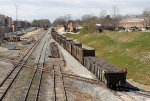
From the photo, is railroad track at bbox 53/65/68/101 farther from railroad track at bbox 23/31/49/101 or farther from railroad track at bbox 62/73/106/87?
railroad track at bbox 23/31/49/101

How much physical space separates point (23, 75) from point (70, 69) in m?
6.43

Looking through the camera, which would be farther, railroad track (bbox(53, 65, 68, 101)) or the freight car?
the freight car

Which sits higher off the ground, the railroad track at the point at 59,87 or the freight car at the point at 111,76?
the freight car at the point at 111,76

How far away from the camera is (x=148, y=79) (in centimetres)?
3394

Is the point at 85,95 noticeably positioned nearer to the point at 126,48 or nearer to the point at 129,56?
the point at 129,56

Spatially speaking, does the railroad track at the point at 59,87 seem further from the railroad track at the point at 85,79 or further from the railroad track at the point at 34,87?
the railroad track at the point at 34,87

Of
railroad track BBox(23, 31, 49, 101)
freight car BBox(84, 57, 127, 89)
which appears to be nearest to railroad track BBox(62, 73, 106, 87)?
freight car BBox(84, 57, 127, 89)

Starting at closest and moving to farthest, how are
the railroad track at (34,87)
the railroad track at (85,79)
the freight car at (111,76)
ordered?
the railroad track at (34,87) → the freight car at (111,76) → the railroad track at (85,79)

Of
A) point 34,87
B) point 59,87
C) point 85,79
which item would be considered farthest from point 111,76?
point 34,87

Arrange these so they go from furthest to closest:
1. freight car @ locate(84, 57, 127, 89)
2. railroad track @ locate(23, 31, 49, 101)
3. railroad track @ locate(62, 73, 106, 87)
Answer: railroad track @ locate(62, 73, 106, 87)
freight car @ locate(84, 57, 127, 89)
railroad track @ locate(23, 31, 49, 101)

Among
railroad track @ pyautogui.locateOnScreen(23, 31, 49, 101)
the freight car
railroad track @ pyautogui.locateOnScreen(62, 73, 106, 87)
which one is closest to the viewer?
railroad track @ pyautogui.locateOnScreen(23, 31, 49, 101)

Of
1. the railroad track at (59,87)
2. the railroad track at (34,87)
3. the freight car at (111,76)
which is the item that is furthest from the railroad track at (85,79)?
the railroad track at (34,87)

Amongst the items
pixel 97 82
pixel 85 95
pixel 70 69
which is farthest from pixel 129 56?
pixel 85 95

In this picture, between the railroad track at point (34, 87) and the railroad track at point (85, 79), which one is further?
the railroad track at point (85, 79)
